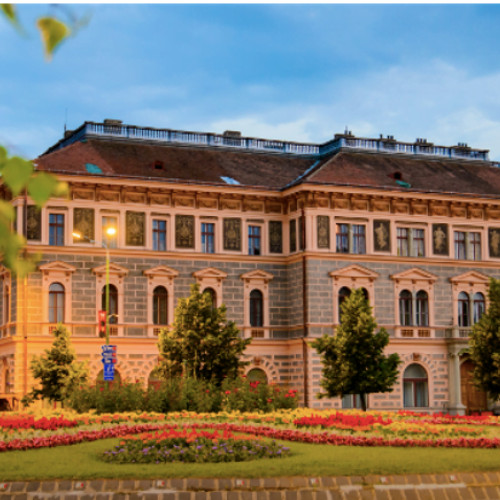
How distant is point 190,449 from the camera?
19.8m

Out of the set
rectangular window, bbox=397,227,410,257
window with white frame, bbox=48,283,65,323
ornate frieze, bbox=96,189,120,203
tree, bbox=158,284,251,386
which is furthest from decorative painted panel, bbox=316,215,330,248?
tree, bbox=158,284,251,386

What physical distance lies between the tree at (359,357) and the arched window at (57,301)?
595 inches

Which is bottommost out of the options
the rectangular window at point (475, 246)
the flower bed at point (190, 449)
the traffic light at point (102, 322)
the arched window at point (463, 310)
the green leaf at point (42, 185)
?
the flower bed at point (190, 449)

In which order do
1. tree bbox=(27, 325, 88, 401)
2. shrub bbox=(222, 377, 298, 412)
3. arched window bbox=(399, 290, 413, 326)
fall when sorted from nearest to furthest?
1. shrub bbox=(222, 377, 298, 412)
2. tree bbox=(27, 325, 88, 401)
3. arched window bbox=(399, 290, 413, 326)

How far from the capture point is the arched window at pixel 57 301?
2176 inches

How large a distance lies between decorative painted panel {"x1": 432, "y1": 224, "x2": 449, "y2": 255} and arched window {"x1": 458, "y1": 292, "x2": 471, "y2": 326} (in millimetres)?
2763

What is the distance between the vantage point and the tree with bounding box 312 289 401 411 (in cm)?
4794

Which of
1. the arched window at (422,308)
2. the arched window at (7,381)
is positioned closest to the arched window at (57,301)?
the arched window at (7,381)

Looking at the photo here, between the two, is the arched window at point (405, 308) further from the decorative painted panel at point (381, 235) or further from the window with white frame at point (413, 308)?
the decorative painted panel at point (381, 235)

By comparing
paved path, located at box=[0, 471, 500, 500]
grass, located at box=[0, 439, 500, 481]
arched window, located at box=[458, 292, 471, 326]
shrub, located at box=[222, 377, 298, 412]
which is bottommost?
paved path, located at box=[0, 471, 500, 500]

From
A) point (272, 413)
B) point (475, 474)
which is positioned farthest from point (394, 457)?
point (272, 413)

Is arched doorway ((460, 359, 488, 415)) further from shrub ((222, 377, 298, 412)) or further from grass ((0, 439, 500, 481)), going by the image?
grass ((0, 439, 500, 481))

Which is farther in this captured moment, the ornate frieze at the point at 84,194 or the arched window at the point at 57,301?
the ornate frieze at the point at 84,194

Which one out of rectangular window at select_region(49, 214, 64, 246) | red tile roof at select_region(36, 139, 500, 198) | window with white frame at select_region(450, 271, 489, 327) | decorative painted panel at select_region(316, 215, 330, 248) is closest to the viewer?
rectangular window at select_region(49, 214, 64, 246)
